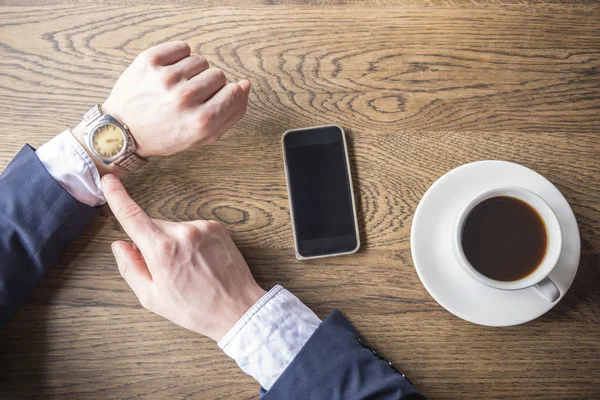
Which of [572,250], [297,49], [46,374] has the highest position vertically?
[297,49]

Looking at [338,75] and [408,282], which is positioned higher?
[338,75]

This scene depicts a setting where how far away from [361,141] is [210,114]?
26 cm

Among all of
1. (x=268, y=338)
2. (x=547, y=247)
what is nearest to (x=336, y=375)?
(x=268, y=338)

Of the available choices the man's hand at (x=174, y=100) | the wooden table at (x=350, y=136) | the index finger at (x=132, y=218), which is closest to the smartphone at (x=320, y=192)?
the wooden table at (x=350, y=136)

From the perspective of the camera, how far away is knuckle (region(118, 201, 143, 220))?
2.30 ft

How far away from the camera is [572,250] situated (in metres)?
0.72

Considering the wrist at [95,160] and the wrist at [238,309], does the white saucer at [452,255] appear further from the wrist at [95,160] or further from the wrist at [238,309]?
the wrist at [95,160]

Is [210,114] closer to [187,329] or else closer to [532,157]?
[187,329]

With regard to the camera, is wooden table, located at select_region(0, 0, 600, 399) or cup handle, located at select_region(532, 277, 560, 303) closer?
cup handle, located at select_region(532, 277, 560, 303)

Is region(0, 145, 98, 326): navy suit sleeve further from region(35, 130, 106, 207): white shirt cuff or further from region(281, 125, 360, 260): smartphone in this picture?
region(281, 125, 360, 260): smartphone

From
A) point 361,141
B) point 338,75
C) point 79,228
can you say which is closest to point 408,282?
point 361,141

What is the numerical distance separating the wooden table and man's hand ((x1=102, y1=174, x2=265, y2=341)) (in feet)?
0.21

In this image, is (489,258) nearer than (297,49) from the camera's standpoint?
Yes

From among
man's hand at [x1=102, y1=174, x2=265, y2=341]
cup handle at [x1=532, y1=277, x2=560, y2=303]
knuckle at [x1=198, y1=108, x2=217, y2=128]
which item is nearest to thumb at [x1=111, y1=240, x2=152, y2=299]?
man's hand at [x1=102, y1=174, x2=265, y2=341]
